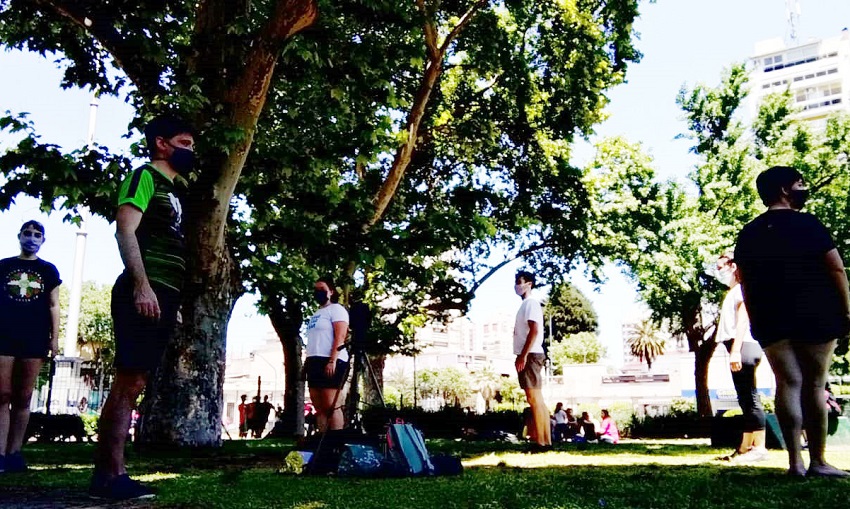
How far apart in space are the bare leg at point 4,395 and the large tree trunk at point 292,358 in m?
16.5

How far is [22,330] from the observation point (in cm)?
517

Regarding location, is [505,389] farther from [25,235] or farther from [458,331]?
[25,235]

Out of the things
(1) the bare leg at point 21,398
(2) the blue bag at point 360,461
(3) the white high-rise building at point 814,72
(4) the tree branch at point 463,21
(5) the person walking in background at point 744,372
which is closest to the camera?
(2) the blue bag at point 360,461

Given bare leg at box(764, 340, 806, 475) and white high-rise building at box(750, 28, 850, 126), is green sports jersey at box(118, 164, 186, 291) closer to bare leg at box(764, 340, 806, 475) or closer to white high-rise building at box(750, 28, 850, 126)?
bare leg at box(764, 340, 806, 475)

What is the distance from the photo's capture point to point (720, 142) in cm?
2759

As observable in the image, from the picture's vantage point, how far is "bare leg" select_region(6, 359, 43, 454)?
17.1 feet

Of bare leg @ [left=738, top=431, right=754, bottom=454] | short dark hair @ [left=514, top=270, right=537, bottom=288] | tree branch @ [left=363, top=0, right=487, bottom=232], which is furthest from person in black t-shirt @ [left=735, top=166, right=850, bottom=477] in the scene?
tree branch @ [left=363, top=0, right=487, bottom=232]

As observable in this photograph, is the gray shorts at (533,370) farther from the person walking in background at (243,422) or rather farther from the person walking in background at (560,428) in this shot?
the person walking in background at (243,422)

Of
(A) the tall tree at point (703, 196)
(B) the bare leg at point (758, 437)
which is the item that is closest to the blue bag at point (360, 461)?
(B) the bare leg at point (758, 437)

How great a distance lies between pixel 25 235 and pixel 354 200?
597cm

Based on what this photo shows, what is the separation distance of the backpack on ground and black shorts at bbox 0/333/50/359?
2797 mm

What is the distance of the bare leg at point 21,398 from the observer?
205 inches

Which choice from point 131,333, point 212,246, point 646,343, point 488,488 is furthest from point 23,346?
point 646,343

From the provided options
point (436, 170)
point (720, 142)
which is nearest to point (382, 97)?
point (436, 170)
